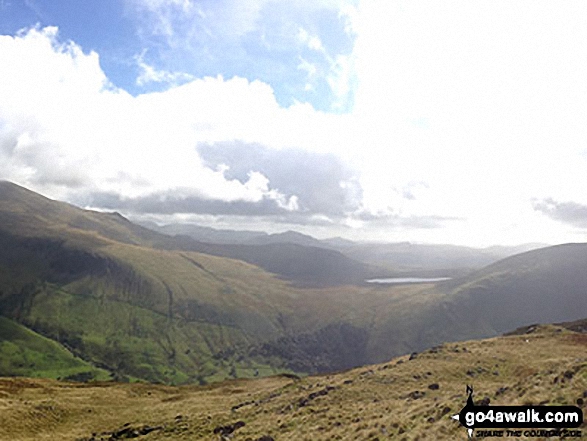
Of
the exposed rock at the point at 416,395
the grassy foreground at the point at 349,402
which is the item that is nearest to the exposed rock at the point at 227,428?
the grassy foreground at the point at 349,402

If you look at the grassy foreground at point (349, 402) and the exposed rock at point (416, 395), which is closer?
the grassy foreground at point (349, 402)

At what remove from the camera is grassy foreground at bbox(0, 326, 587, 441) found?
32.8 metres

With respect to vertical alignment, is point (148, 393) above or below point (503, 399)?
below

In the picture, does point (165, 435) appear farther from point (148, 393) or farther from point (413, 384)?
point (148, 393)

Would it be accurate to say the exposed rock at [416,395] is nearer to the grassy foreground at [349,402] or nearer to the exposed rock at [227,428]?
the grassy foreground at [349,402]

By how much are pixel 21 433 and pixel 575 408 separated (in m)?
61.7

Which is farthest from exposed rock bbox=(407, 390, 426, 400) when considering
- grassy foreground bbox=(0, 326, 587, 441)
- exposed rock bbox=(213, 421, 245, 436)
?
exposed rock bbox=(213, 421, 245, 436)

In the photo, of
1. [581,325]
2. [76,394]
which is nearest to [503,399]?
[76,394]

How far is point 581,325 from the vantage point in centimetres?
10519

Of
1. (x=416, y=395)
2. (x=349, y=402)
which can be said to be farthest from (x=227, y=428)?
(x=416, y=395)

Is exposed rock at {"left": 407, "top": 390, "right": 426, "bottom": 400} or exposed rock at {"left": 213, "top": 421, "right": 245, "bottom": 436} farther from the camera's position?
exposed rock at {"left": 407, "top": 390, "right": 426, "bottom": 400}

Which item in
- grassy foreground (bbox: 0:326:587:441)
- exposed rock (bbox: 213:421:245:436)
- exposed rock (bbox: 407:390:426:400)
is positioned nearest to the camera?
grassy foreground (bbox: 0:326:587:441)

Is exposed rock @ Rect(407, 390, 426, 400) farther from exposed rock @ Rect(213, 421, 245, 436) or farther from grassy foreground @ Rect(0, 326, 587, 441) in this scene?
exposed rock @ Rect(213, 421, 245, 436)

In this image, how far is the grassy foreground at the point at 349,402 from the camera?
107 ft
